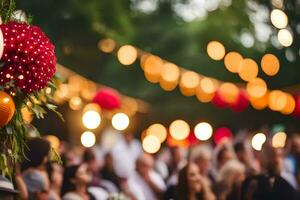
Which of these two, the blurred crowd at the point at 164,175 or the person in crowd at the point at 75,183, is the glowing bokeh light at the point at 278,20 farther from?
the person in crowd at the point at 75,183

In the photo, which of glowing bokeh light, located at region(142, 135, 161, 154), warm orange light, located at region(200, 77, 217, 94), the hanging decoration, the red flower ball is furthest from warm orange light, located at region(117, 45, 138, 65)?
the red flower ball

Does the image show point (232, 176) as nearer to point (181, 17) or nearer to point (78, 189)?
point (78, 189)

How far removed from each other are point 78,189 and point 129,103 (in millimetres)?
11263

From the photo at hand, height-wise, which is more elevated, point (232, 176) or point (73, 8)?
point (73, 8)

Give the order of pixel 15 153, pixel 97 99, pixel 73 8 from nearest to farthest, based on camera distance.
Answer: pixel 15 153, pixel 73 8, pixel 97 99

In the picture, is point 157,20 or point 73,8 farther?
point 157,20

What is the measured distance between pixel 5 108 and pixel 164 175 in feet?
21.3

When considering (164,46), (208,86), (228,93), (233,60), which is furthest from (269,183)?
(164,46)

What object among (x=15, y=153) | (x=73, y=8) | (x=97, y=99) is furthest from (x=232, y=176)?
(x=97, y=99)

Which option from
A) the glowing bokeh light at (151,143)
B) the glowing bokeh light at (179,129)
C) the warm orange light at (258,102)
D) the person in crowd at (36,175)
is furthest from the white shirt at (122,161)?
the glowing bokeh light at (179,129)

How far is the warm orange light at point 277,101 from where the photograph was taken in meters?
20.0

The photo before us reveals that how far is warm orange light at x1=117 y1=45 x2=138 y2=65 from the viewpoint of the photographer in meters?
15.8

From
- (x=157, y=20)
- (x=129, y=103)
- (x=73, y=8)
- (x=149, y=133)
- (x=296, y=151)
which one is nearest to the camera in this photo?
(x=296, y=151)

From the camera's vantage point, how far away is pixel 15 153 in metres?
5.14
